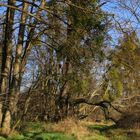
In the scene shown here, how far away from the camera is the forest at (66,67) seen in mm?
17719

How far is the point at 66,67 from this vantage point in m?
24.9

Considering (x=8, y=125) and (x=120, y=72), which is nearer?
(x=8, y=125)

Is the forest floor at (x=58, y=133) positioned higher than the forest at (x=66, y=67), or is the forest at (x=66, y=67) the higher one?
the forest at (x=66, y=67)

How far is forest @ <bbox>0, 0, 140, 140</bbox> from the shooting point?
17.7 meters

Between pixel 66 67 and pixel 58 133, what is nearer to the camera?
pixel 58 133

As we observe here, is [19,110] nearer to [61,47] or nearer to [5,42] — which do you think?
[5,42]

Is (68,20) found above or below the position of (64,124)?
above

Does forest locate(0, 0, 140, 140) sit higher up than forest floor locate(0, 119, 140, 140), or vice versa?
forest locate(0, 0, 140, 140)

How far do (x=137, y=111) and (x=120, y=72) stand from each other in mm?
3921

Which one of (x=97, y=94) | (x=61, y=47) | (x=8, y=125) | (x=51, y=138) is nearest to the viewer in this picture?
(x=51, y=138)

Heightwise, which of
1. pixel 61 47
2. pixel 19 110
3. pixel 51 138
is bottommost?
pixel 51 138

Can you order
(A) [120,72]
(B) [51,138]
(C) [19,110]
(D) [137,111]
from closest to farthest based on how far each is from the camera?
(B) [51,138]
(C) [19,110]
(A) [120,72]
(D) [137,111]

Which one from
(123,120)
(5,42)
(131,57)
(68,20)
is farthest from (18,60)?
(123,120)

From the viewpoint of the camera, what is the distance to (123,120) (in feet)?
98.5
